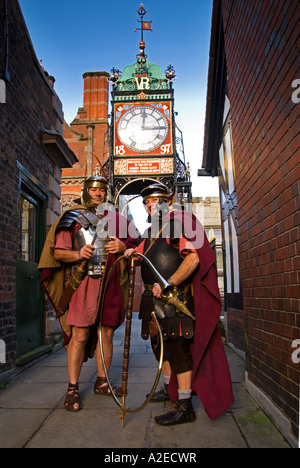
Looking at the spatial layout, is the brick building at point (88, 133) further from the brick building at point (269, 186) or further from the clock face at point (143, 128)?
the brick building at point (269, 186)

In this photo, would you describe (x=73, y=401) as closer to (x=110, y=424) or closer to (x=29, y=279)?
(x=110, y=424)

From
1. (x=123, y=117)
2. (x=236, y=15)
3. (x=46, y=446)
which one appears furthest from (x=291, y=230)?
(x=123, y=117)

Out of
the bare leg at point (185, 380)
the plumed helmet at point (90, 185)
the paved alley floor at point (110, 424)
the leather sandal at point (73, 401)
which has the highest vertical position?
the plumed helmet at point (90, 185)

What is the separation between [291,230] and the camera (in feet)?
7.50

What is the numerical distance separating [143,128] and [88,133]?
9.49 meters

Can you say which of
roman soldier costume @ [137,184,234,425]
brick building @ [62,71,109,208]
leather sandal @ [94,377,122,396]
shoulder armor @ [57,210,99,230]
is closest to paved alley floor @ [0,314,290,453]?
Answer: leather sandal @ [94,377,122,396]

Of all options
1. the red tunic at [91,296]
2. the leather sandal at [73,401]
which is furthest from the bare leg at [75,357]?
the red tunic at [91,296]

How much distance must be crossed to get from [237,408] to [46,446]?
1623 millimetres

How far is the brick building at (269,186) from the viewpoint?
2.24 meters

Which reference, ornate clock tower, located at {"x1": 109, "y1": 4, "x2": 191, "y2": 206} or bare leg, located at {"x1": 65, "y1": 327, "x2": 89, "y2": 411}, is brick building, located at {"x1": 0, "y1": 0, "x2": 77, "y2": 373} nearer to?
bare leg, located at {"x1": 65, "y1": 327, "x2": 89, "y2": 411}

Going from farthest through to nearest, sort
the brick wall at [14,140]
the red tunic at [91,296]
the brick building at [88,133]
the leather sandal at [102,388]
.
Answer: the brick building at [88,133] < the brick wall at [14,140] < the leather sandal at [102,388] < the red tunic at [91,296]

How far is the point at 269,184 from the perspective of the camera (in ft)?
8.99

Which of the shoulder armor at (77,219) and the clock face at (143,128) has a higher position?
the clock face at (143,128)

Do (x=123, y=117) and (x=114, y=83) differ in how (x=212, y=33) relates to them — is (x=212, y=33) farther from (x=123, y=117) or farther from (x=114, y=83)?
(x=114, y=83)
